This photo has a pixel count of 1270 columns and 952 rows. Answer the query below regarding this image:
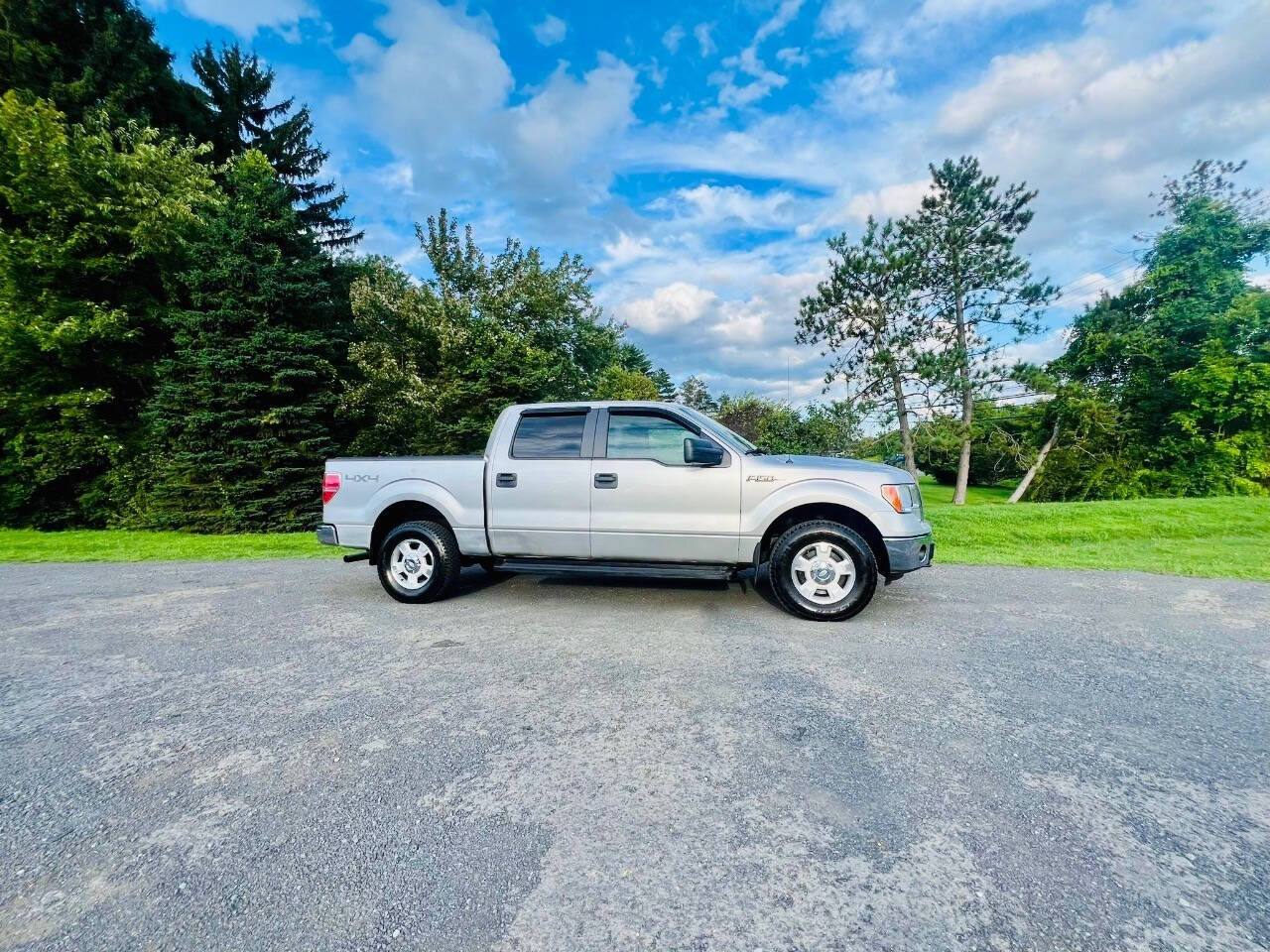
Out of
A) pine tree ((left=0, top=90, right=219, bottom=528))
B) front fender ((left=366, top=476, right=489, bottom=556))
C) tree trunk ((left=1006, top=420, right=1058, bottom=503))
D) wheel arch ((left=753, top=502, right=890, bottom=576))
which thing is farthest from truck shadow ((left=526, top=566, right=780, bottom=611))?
tree trunk ((left=1006, top=420, right=1058, bottom=503))

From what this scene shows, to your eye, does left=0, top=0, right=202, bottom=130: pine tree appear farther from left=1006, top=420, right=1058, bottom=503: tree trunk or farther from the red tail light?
left=1006, top=420, right=1058, bottom=503: tree trunk

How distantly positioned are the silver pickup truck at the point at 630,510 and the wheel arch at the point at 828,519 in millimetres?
13

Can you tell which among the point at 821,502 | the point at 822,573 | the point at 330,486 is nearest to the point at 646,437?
the point at 821,502

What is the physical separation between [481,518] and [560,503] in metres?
0.86

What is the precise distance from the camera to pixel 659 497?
4.97m

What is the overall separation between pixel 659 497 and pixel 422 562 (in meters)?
2.58

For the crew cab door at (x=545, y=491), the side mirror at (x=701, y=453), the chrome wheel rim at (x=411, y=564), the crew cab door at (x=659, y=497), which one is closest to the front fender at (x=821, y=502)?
the crew cab door at (x=659, y=497)

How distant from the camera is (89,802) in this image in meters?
2.26

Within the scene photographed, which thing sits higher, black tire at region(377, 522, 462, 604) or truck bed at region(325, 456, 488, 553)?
truck bed at region(325, 456, 488, 553)

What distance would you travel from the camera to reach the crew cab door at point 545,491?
514 centimetres

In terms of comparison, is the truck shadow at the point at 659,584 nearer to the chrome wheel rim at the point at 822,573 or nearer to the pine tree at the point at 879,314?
the chrome wheel rim at the point at 822,573

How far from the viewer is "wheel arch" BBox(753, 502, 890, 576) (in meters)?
4.77

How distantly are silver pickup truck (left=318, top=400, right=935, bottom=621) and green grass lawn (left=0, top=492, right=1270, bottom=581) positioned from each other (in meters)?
3.79

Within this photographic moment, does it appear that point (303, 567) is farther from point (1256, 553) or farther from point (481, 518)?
point (1256, 553)
